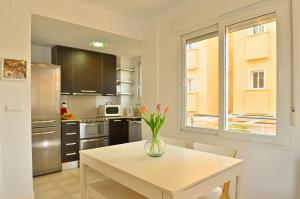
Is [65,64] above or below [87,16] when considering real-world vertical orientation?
below

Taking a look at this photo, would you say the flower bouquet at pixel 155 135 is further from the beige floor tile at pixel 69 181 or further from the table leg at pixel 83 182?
the beige floor tile at pixel 69 181

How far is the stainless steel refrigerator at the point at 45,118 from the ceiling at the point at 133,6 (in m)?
1.34

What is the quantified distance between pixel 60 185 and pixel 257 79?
2917mm

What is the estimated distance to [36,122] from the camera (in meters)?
3.22

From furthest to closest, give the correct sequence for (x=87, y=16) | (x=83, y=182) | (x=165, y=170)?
(x=87, y=16), (x=83, y=182), (x=165, y=170)

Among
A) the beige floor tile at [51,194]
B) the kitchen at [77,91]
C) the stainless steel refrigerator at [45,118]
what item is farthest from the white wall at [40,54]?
the beige floor tile at [51,194]

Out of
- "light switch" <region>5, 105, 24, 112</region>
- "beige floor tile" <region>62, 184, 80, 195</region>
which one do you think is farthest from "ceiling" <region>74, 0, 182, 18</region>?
"beige floor tile" <region>62, 184, 80, 195</region>

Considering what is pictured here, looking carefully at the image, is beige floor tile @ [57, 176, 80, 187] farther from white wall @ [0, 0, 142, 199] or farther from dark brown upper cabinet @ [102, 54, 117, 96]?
dark brown upper cabinet @ [102, 54, 117, 96]

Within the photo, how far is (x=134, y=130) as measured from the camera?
14.3ft

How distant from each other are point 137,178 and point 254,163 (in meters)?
1.48

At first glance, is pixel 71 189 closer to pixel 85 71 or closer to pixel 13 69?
pixel 13 69

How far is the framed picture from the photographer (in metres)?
2.29

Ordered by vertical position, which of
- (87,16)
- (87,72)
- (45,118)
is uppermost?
(87,16)

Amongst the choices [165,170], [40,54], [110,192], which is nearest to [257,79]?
[165,170]
